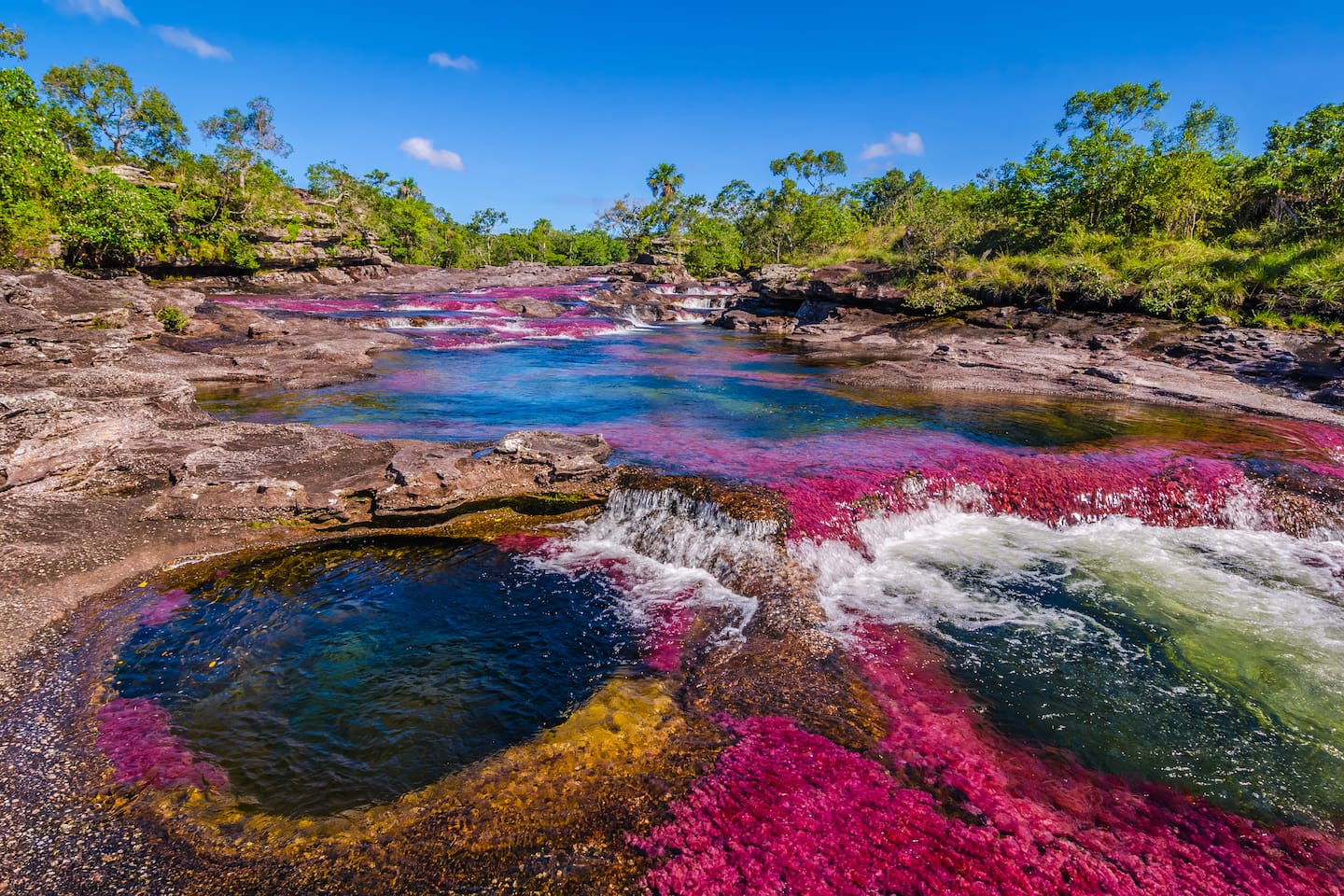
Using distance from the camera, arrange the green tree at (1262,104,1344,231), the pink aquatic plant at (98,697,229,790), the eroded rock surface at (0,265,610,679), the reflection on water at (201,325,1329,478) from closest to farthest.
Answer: the pink aquatic plant at (98,697,229,790)
the eroded rock surface at (0,265,610,679)
the reflection on water at (201,325,1329,478)
the green tree at (1262,104,1344,231)

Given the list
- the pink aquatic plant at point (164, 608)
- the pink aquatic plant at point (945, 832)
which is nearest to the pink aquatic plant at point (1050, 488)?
the pink aquatic plant at point (945, 832)

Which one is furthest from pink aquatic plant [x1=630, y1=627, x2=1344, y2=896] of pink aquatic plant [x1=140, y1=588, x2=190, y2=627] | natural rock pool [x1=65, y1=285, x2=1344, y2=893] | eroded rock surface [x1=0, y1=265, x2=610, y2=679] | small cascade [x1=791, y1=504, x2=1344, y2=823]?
pink aquatic plant [x1=140, y1=588, x2=190, y2=627]

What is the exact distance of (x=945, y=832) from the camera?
4.25 meters

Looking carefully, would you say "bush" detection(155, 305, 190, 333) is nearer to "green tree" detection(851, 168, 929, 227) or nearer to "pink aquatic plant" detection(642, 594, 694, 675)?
"pink aquatic plant" detection(642, 594, 694, 675)

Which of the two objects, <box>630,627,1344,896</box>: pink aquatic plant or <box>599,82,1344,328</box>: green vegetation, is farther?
<box>599,82,1344,328</box>: green vegetation

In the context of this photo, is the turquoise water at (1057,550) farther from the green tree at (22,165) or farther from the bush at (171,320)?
the green tree at (22,165)

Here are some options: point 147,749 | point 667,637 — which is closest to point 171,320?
point 147,749

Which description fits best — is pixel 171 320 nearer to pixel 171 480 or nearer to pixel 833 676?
pixel 171 480

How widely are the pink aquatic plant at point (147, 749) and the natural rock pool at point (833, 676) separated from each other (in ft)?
0.15

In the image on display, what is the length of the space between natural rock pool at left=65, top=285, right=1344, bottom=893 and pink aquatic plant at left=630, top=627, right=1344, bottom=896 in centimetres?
2

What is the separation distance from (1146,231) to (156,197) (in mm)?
59459

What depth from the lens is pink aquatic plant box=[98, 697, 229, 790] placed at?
14.8 ft

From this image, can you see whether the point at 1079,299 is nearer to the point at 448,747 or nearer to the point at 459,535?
the point at 459,535

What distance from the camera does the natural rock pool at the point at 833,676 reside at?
165 inches
